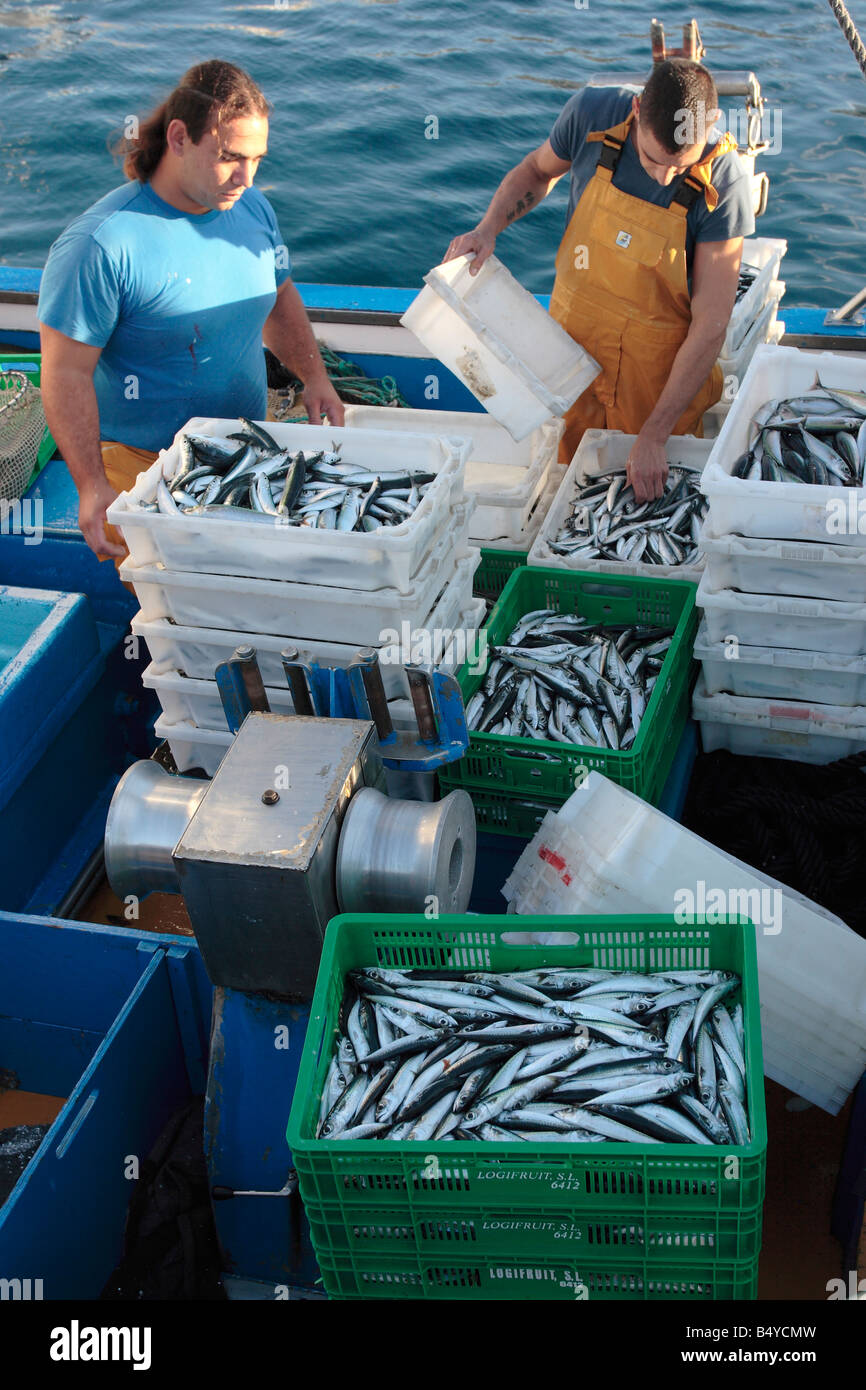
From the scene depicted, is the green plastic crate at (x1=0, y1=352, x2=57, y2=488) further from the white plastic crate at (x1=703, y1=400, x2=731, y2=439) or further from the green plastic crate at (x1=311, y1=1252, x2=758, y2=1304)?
the green plastic crate at (x1=311, y1=1252, x2=758, y2=1304)

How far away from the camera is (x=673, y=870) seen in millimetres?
3129

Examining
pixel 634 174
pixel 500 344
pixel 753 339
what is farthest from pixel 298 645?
pixel 753 339

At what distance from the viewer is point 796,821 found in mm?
3828

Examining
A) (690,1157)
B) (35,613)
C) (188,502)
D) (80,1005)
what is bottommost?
(80,1005)

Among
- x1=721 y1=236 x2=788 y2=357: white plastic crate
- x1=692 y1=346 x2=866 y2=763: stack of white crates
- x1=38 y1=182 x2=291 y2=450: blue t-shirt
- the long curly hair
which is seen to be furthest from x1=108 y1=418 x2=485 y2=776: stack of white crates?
x1=721 y1=236 x2=788 y2=357: white plastic crate

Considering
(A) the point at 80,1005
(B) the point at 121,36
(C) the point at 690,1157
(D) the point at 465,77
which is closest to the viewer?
(C) the point at 690,1157

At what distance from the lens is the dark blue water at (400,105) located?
39.5 ft

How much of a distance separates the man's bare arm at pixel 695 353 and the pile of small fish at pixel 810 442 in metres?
0.51

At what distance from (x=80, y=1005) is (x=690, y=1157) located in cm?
209

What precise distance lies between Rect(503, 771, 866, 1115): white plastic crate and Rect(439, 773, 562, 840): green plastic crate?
0.44m

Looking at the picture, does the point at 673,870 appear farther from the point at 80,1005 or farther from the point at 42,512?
the point at 42,512

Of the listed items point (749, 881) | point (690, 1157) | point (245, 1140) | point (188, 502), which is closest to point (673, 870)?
point (749, 881)

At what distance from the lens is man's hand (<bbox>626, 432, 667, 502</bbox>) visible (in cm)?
482

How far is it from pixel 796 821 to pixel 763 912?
0.87m
